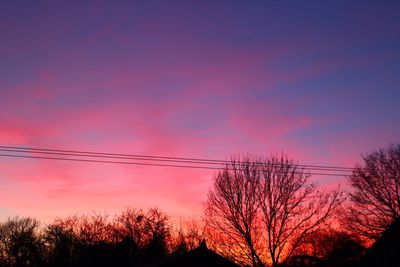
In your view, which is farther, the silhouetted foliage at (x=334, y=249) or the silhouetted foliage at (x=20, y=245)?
the silhouetted foliage at (x=20, y=245)

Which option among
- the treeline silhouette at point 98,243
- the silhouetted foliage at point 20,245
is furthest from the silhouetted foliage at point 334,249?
the silhouetted foliage at point 20,245

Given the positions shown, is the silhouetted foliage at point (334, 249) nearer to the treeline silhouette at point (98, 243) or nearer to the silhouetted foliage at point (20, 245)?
the treeline silhouette at point (98, 243)

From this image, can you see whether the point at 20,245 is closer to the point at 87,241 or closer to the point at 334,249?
the point at 87,241

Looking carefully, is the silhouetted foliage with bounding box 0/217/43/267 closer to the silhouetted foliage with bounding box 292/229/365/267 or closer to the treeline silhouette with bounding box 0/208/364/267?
the treeline silhouette with bounding box 0/208/364/267

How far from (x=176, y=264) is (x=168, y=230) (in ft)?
143

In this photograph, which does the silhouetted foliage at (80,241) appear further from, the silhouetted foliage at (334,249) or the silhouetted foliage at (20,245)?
the silhouetted foliage at (334,249)

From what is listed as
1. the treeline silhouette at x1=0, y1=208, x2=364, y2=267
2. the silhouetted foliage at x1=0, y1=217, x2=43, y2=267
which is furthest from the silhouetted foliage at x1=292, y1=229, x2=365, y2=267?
the silhouetted foliage at x1=0, y1=217, x2=43, y2=267

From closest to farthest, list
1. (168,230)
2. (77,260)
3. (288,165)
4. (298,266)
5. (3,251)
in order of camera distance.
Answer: (288,165) → (298,266) → (77,260) → (168,230) → (3,251)

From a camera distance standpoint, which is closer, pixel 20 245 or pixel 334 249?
pixel 334 249

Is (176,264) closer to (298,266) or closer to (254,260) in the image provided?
(254,260)

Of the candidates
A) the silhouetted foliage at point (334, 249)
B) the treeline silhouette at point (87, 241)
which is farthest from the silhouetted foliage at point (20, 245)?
the silhouetted foliage at point (334, 249)

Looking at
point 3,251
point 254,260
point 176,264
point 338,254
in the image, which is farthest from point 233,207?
point 3,251

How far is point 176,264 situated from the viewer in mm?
27078

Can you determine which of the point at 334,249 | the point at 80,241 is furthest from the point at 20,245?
the point at 334,249
